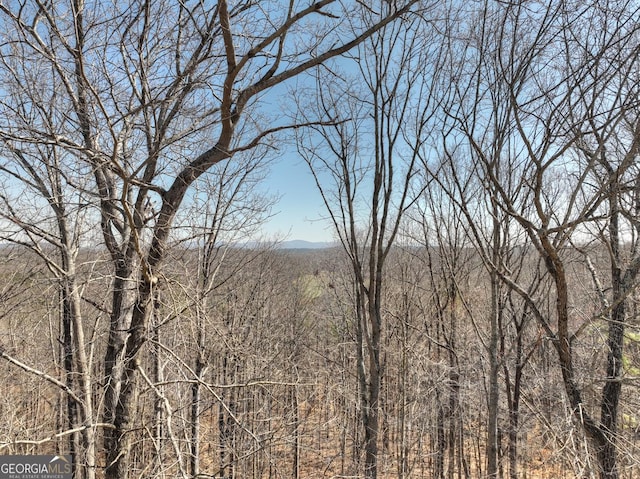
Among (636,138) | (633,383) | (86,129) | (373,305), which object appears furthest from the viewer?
(373,305)

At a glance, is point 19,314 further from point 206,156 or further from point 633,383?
point 633,383

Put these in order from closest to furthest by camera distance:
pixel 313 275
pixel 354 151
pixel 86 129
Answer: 1. pixel 86 129
2. pixel 354 151
3. pixel 313 275

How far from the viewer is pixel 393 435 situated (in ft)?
42.0

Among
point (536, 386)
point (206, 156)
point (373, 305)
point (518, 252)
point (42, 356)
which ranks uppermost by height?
point (206, 156)

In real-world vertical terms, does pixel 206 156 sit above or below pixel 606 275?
above

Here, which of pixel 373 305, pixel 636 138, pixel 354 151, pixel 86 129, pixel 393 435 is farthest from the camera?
pixel 393 435

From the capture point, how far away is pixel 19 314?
4.26 m

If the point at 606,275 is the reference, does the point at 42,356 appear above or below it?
below

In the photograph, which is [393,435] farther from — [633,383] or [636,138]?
[636,138]

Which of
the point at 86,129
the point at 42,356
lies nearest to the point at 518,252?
the point at 86,129

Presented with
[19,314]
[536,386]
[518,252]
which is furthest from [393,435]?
[19,314]

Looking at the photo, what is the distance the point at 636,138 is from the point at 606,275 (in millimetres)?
6163

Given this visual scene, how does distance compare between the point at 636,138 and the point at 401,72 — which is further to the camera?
the point at 401,72

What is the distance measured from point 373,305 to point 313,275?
15.2m
